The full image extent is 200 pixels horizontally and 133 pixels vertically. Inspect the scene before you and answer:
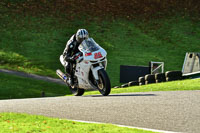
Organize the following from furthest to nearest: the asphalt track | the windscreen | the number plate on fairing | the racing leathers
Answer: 1. the racing leathers
2. the windscreen
3. the number plate on fairing
4. the asphalt track

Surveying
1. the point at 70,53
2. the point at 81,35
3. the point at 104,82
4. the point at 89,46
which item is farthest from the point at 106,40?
the point at 104,82

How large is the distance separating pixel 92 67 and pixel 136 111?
3528 mm

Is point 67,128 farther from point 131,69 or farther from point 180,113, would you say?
point 131,69

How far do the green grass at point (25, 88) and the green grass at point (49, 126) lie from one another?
1274 centimetres

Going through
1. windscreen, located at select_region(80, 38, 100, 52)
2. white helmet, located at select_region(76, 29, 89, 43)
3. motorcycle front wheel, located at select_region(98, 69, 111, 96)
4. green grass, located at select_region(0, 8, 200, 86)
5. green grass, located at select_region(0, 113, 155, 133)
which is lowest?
green grass, located at select_region(0, 113, 155, 133)

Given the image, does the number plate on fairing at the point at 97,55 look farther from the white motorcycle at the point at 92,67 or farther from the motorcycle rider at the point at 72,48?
the motorcycle rider at the point at 72,48

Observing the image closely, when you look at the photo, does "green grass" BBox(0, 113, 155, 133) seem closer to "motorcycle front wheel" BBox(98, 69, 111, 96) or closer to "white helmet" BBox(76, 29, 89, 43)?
"motorcycle front wheel" BBox(98, 69, 111, 96)

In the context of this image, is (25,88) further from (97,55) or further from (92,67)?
(97,55)

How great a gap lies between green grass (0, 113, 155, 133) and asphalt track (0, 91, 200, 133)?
0.77 metres

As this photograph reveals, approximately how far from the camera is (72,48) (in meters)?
14.1

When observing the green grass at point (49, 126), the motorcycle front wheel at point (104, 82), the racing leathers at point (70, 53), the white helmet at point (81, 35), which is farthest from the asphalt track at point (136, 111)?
the racing leathers at point (70, 53)

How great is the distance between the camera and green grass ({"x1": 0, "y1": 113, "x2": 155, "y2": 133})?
760 centimetres

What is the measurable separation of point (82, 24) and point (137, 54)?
10340 millimetres

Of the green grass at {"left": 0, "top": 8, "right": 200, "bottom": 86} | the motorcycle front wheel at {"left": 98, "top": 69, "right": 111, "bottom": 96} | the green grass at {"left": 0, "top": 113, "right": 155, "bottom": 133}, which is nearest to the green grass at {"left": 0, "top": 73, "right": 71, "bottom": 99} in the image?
the green grass at {"left": 0, "top": 8, "right": 200, "bottom": 86}
